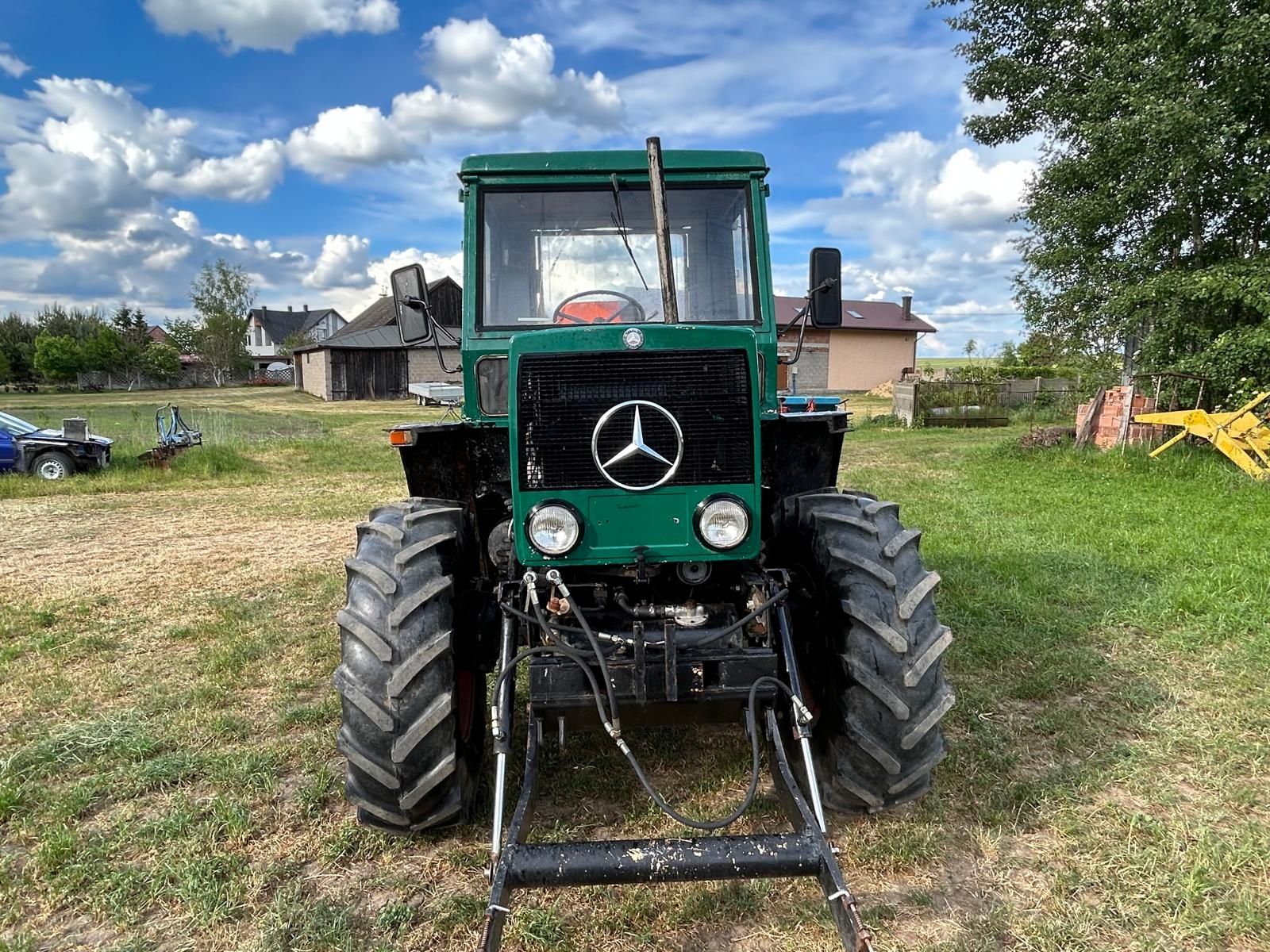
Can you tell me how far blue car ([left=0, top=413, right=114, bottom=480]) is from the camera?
1295 cm

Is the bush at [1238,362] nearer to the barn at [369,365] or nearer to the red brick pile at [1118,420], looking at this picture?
the red brick pile at [1118,420]

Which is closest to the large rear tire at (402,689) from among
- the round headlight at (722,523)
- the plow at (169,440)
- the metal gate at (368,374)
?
the round headlight at (722,523)

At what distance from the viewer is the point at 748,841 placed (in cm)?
230

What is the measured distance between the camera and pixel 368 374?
136 feet

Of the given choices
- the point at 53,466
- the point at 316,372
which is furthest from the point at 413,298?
the point at 316,372

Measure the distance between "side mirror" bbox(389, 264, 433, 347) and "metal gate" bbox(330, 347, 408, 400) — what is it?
38.4 meters

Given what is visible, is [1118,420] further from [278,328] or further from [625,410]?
[278,328]

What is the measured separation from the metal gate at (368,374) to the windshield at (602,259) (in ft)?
127

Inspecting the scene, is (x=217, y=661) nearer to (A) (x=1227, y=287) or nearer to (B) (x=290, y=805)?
(B) (x=290, y=805)

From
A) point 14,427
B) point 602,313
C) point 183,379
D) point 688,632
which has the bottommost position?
point 688,632

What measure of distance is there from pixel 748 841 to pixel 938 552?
17.7ft

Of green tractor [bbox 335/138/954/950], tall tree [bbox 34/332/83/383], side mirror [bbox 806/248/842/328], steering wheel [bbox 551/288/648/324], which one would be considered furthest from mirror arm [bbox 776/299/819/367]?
tall tree [bbox 34/332/83/383]

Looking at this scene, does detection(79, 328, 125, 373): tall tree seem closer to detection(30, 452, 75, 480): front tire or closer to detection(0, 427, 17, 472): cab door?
detection(0, 427, 17, 472): cab door

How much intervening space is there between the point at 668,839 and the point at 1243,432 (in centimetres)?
1091
